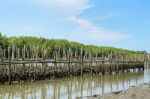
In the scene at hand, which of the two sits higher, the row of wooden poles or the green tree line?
the green tree line

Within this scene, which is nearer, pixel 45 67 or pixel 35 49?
pixel 45 67

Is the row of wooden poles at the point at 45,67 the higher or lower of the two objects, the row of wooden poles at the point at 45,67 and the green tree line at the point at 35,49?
the lower

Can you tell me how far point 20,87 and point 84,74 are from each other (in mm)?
14084

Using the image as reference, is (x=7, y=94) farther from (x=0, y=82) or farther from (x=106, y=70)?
(x=106, y=70)

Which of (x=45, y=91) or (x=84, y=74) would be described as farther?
(x=84, y=74)

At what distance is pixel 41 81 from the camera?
105 feet

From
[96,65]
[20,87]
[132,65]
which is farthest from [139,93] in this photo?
[132,65]

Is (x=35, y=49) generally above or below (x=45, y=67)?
above

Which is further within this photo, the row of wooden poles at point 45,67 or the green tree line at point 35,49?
the green tree line at point 35,49

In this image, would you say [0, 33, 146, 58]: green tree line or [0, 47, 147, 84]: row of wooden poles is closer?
[0, 47, 147, 84]: row of wooden poles

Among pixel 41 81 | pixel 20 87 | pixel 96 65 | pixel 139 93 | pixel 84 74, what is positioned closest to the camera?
pixel 139 93

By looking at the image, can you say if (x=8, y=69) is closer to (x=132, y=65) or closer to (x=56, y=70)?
(x=56, y=70)

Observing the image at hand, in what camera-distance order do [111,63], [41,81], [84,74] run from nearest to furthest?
[41,81] → [84,74] → [111,63]

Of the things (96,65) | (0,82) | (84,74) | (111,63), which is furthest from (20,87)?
(111,63)
